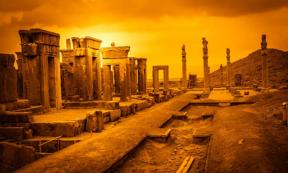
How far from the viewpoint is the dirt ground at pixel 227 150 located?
710 cm

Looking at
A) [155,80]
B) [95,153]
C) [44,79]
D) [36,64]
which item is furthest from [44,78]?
[155,80]

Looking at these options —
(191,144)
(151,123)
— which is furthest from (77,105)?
(191,144)

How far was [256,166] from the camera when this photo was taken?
6.82 metres

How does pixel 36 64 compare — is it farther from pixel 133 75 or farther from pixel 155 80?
pixel 155 80

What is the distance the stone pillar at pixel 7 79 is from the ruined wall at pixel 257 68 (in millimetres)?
38324

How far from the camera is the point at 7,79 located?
12.5m

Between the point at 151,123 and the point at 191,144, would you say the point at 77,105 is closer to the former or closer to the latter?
the point at 151,123

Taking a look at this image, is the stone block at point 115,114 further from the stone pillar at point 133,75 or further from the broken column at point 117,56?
the stone pillar at point 133,75

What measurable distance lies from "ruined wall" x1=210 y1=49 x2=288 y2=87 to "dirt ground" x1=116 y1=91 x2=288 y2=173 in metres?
36.3

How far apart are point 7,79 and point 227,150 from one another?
923 cm

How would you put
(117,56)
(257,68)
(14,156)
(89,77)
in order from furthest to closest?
(257,68) < (117,56) < (89,77) < (14,156)

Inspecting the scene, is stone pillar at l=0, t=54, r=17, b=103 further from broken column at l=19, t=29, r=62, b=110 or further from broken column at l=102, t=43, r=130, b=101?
broken column at l=102, t=43, r=130, b=101

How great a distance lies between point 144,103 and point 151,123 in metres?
6.51

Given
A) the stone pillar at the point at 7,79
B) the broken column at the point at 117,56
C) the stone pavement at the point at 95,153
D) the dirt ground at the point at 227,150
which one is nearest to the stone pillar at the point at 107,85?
the broken column at the point at 117,56
